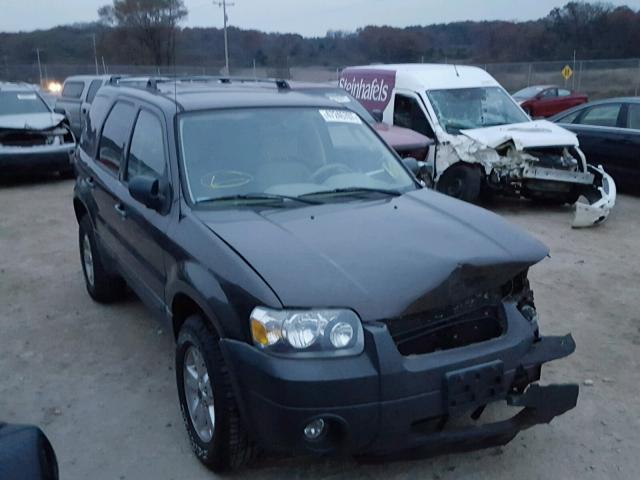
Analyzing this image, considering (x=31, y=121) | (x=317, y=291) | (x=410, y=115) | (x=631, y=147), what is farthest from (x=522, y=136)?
(x=31, y=121)

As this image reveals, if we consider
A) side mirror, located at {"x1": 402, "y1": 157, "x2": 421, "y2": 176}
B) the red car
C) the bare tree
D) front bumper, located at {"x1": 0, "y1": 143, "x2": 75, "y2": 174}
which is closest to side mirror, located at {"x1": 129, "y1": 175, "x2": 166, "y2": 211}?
side mirror, located at {"x1": 402, "y1": 157, "x2": 421, "y2": 176}

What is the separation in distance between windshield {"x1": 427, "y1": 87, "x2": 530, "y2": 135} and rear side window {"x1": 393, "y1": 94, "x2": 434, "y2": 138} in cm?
22

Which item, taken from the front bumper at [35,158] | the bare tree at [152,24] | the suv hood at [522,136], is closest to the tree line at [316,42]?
the bare tree at [152,24]

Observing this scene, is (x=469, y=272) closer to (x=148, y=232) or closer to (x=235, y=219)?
(x=235, y=219)

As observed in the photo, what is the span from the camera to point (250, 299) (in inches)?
111

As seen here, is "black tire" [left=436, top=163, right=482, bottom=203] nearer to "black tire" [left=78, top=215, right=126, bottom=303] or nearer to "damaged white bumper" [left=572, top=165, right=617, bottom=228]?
"damaged white bumper" [left=572, top=165, right=617, bottom=228]

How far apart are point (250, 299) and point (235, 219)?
753 mm

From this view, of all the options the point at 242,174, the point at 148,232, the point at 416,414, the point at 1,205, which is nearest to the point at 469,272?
the point at 416,414

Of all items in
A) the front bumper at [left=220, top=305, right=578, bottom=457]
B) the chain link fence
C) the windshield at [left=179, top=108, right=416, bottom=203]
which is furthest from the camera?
→ the chain link fence

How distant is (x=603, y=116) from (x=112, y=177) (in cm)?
828

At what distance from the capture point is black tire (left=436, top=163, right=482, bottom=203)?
29.5 feet

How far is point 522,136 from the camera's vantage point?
887 centimetres

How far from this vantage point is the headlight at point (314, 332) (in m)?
2.75

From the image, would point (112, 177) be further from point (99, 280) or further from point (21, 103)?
point (21, 103)
